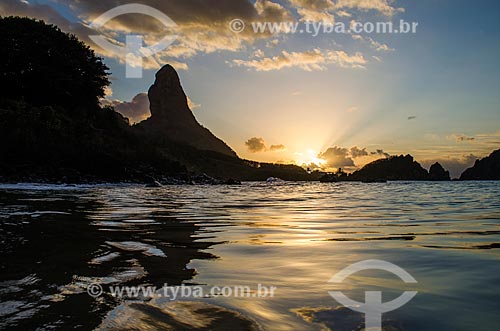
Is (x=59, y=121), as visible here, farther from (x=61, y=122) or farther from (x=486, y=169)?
(x=486, y=169)

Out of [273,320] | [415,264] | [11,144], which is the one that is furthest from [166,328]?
[11,144]

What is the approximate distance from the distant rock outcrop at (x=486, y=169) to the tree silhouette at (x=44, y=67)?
11091 centimetres

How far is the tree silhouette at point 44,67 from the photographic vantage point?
41.9 meters

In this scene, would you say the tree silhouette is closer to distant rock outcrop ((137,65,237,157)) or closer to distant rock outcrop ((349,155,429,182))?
distant rock outcrop ((349,155,429,182))

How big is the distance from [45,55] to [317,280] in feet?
163

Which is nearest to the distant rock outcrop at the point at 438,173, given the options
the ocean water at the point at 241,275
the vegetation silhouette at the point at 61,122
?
the vegetation silhouette at the point at 61,122

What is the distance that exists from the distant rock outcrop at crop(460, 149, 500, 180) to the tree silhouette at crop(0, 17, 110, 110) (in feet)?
364

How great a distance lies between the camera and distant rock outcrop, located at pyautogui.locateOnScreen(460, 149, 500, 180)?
108956 mm

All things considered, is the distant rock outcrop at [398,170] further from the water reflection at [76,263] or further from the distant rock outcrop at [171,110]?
the water reflection at [76,263]

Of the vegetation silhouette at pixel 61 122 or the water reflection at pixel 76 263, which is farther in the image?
the vegetation silhouette at pixel 61 122

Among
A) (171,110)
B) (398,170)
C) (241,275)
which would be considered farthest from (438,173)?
(241,275)

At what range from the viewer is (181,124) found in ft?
562

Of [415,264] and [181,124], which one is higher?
[181,124]

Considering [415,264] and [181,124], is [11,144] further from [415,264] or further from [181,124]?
[181,124]
